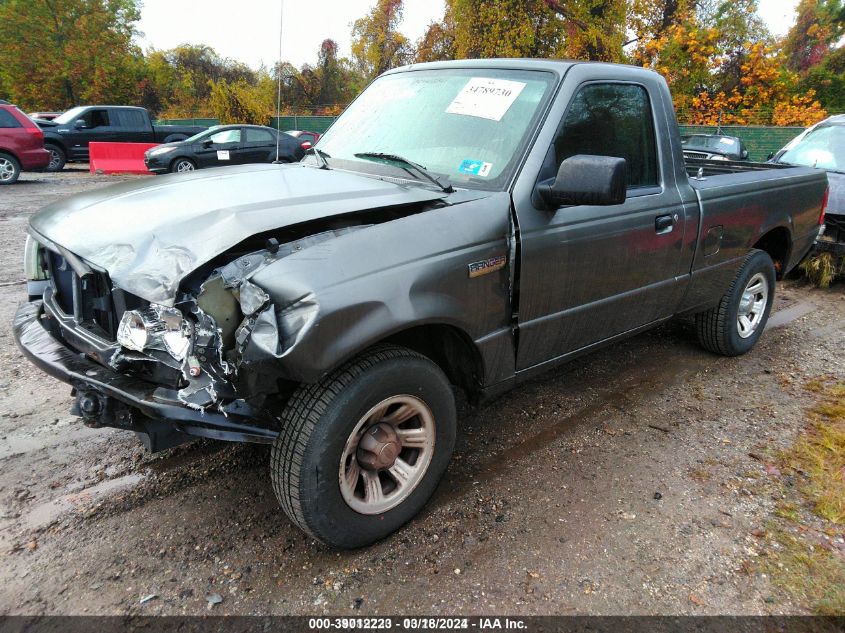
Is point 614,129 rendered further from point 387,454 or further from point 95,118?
point 95,118

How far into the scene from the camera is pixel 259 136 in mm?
15828

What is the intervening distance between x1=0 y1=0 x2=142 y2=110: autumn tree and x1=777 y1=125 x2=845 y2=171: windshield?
35299 millimetres

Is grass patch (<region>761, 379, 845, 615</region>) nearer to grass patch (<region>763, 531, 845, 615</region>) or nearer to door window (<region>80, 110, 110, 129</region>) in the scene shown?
grass patch (<region>763, 531, 845, 615</region>)

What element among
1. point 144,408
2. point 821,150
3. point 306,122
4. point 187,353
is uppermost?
point 306,122

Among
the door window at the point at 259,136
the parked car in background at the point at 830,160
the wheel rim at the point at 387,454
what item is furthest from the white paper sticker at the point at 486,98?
the door window at the point at 259,136

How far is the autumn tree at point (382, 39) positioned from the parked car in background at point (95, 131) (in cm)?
1851

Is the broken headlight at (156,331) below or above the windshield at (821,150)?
below

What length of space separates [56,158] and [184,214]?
1735 centimetres

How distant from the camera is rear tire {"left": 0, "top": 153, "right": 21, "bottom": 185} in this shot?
13461mm

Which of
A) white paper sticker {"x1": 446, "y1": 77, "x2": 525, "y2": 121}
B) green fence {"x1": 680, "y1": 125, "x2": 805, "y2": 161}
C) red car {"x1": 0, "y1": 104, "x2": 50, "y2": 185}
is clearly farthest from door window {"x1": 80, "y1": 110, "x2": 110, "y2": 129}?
white paper sticker {"x1": 446, "y1": 77, "x2": 525, "y2": 121}

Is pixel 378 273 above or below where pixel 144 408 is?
above

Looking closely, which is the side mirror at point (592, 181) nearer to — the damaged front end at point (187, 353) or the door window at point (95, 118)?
the damaged front end at point (187, 353)

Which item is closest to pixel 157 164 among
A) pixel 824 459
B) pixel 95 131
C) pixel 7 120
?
pixel 7 120

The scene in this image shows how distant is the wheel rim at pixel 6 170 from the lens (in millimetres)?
13477
